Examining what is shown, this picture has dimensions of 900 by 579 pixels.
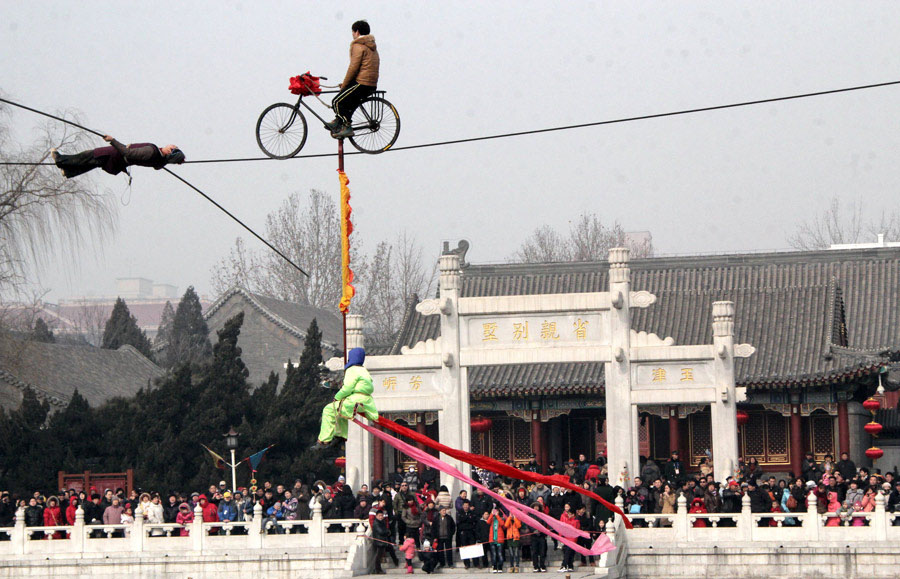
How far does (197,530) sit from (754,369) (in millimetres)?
14449

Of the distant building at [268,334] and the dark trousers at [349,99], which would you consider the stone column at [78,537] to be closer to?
the dark trousers at [349,99]

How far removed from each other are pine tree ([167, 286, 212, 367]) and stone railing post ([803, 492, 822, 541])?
35.6 metres

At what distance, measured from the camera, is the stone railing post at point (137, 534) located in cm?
2469

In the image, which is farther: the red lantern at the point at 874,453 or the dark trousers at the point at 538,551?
the red lantern at the point at 874,453

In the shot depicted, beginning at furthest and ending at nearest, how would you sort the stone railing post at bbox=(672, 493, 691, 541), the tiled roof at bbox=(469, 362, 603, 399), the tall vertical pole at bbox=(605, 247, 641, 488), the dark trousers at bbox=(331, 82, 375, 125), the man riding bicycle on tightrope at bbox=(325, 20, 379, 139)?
the tiled roof at bbox=(469, 362, 603, 399) < the tall vertical pole at bbox=(605, 247, 641, 488) < the stone railing post at bbox=(672, 493, 691, 541) < the dark trousers at bbox=(331, 82, 375, 125) < the man riding bicycle on tightrope at bbox=(325, 20, 379, 139)

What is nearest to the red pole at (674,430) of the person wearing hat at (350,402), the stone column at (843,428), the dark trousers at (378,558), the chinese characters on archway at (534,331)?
the stone column at (843,428)

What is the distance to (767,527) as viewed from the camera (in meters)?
22.8

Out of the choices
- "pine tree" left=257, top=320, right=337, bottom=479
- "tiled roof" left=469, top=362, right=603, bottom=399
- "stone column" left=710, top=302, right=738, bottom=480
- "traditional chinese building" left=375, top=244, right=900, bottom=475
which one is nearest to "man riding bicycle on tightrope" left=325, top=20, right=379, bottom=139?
"stone column" left=710, top=302, right=738, bottom=480

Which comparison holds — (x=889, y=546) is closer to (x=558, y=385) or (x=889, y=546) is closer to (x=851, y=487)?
(x=851, y=487)

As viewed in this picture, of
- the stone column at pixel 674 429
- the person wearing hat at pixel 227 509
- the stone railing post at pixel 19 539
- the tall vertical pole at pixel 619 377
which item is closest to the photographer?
the person wearing hat at pixel 227 509

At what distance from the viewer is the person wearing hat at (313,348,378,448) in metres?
12.3

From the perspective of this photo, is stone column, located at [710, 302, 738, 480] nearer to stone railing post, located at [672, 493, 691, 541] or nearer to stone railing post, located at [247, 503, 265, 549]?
stone railing post, located at [672, 493, 691, 541]

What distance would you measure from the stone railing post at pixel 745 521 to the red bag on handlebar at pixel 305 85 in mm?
11964

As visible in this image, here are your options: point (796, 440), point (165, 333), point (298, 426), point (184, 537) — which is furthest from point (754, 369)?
point (165, 333)
